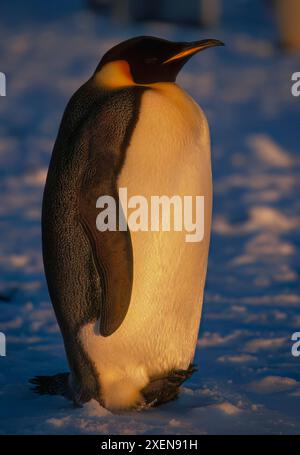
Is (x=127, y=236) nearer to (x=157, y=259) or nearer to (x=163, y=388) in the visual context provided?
(x=157, y=259)

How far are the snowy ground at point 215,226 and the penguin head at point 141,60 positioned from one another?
2.89 feet

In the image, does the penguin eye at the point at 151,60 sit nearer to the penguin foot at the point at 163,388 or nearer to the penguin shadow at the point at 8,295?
the penguin foot at the point at 163,388

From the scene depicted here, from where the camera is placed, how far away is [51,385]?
271 centimetres

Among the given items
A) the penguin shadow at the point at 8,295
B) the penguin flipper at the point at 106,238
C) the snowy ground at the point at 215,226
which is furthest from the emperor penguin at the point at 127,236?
the penguin shadow at the point at 8,295

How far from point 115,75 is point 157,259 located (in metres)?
0.51

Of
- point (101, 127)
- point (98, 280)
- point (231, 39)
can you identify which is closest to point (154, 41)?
point (101, 127)

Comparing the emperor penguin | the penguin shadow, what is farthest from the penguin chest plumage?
the penguin shadow

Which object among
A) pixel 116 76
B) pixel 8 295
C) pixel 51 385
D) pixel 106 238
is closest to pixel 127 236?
pixel 106 238

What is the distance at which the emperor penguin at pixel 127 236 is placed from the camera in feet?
7.87

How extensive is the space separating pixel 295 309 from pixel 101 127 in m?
1.74

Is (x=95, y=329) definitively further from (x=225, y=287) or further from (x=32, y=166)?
(x=32, y=166)

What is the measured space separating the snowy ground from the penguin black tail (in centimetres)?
3

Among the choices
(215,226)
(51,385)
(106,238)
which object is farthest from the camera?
(215,226)
